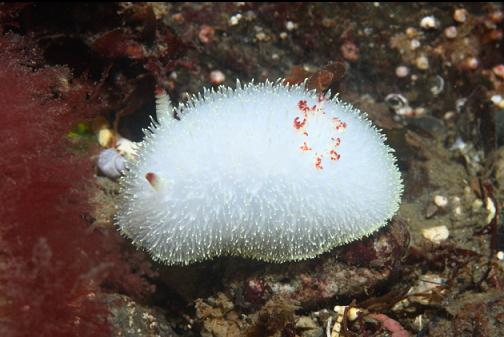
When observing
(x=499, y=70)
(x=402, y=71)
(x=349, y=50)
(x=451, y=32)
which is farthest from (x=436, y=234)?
(x=451, y=32)

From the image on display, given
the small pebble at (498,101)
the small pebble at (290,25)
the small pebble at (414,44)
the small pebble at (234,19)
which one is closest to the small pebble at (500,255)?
the small pebble at (498,101)

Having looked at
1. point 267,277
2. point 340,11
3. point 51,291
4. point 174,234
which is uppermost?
point 340,11

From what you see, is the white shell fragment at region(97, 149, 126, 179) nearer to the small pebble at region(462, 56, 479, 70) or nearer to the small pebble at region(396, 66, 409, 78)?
the small pebble at region(396, 66, 409, 78)

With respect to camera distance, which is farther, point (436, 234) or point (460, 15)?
point (460, 15)

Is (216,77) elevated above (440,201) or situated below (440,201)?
above

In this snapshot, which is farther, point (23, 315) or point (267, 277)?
point (267, 277)

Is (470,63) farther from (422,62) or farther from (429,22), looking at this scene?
(429,22)

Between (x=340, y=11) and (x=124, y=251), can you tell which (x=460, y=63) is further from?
(x=124, y=251)

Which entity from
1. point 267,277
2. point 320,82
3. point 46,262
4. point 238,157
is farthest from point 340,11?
point 46,262

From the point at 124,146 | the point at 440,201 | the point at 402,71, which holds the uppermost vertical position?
the point at 402,71
